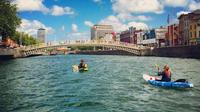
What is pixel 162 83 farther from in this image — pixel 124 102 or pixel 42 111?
pixel 42 111

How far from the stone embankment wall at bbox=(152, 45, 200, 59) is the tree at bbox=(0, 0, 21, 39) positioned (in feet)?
107

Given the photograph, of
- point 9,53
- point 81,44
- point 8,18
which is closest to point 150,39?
point 81,44

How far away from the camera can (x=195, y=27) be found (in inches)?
3553

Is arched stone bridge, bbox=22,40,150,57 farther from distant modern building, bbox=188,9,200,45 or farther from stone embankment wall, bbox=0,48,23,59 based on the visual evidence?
distant modern building, bbox=188,9,200,45

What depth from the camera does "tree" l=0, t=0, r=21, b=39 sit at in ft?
204

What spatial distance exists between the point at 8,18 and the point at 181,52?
34889 millimetres

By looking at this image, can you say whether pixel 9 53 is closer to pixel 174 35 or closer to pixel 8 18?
pixel 8 18

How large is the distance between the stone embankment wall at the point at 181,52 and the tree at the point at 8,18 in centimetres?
3259

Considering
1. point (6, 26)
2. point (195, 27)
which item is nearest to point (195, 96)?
point (6, 26)

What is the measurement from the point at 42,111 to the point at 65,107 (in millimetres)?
1304

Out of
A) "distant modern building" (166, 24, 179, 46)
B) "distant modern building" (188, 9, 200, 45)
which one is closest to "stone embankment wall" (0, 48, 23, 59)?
"distant modern building" (188, 9, 200, 45)

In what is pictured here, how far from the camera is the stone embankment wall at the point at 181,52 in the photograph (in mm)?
67350

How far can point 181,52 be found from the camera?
7531cm

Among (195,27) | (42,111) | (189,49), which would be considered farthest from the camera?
(195,27)
